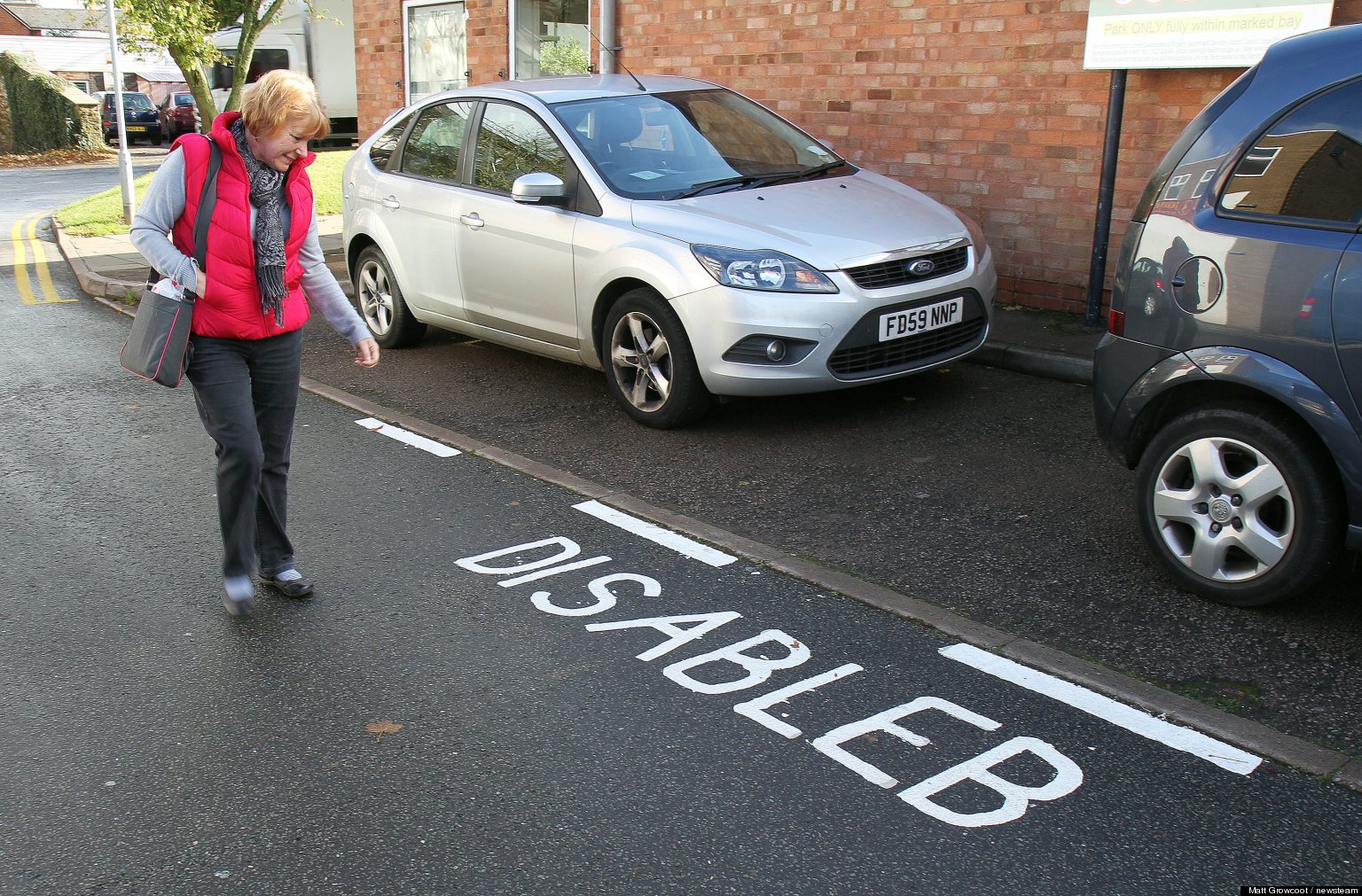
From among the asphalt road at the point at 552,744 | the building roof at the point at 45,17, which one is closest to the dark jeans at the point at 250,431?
the asphalt road at the point at 552,744

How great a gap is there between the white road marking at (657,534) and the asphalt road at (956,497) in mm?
222

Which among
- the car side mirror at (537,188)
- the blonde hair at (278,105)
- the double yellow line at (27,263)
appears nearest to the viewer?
the blonde hair at (278,105)

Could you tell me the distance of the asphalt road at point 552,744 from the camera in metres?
2.93

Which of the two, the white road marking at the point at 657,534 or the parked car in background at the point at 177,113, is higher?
the parked car in background at the point at 177,113

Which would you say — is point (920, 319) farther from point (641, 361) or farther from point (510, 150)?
point (510, 150)

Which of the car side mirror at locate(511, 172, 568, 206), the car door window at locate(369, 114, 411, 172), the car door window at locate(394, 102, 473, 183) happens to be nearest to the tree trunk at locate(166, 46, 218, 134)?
the car door window at locate(369, 114, 411, 172)

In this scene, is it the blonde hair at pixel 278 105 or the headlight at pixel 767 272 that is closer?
the blonde hair at pixel 278 105

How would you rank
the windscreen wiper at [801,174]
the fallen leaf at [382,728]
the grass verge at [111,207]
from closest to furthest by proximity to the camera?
the fallen leaf at [382,728] < the windscreen wiper at [801,174] < the grass verge at [111,207]

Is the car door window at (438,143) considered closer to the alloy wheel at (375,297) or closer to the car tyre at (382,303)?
the car tyre at (382,303)

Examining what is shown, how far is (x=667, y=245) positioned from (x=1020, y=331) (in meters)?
3.04

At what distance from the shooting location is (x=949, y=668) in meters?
3.89

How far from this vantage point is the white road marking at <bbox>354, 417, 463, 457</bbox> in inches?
249

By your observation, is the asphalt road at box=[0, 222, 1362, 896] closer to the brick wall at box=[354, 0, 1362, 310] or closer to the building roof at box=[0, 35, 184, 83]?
the brick wall at box=[354, 0, 1362, 310]

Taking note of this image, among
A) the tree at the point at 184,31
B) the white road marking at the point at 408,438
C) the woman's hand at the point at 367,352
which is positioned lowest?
the white road marking at the point at 408,438
